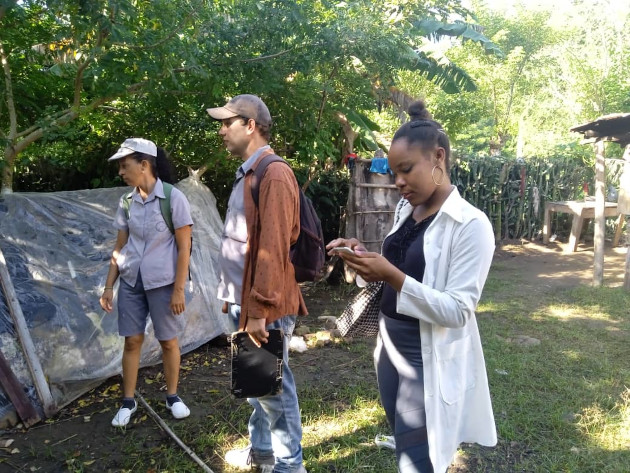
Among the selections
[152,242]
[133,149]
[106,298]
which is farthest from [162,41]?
[106,298]

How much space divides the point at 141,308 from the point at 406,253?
1975 millimetres

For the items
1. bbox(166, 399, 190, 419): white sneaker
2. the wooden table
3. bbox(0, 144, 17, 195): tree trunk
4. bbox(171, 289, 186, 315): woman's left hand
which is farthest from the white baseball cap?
the wooden table

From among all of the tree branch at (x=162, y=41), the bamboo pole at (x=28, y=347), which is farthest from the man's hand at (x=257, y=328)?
the tree branch at (x=162, y=41)

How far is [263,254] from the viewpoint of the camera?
222cm

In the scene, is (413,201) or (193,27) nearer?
Result: (413,201)

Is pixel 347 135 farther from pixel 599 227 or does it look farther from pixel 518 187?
pixel 518 187

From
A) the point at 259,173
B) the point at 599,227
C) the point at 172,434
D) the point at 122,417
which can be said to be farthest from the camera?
the point at 599,227

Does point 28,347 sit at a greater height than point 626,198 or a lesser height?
lesser

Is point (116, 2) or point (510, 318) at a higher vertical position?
point (116, 2)

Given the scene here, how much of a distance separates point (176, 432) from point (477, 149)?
27.1 metres

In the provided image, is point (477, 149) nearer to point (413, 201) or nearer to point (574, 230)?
point (574, 230)

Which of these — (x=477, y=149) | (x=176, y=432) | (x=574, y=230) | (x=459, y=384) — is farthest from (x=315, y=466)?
(x=477, y=149)

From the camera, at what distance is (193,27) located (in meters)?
4.21

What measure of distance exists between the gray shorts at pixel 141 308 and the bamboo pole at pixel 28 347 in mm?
760
